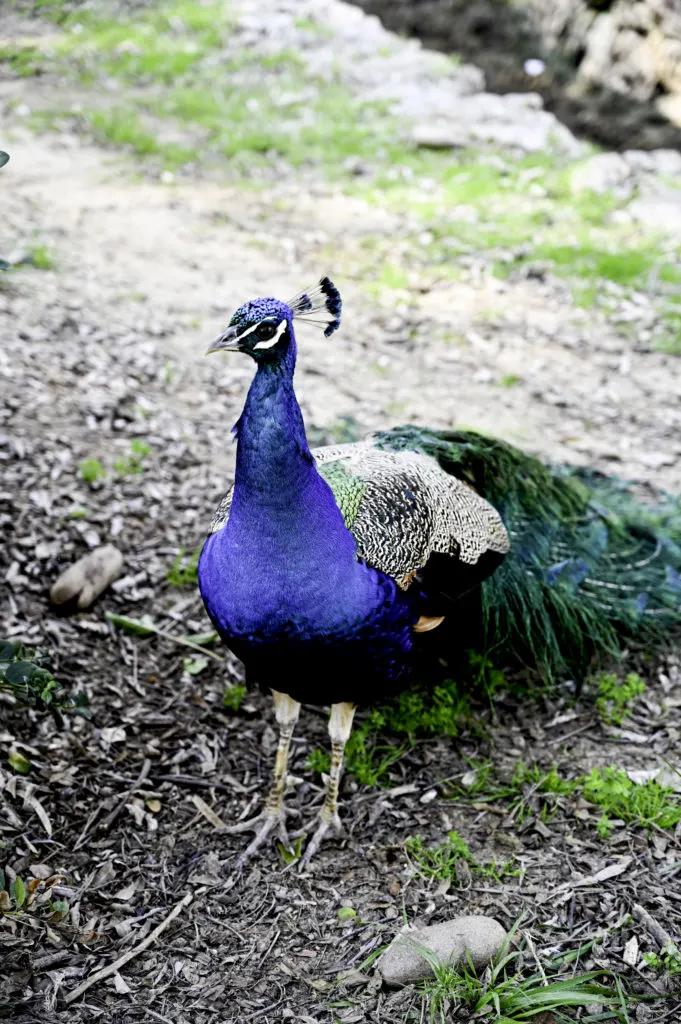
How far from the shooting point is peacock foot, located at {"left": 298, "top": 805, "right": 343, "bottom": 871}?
285 cm

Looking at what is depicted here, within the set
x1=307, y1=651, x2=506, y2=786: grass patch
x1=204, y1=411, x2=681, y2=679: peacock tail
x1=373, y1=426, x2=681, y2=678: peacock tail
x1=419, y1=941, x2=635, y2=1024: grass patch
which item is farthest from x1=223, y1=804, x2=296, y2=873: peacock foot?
x1=373, y1=426, x2=681, y2=678: peacock tail

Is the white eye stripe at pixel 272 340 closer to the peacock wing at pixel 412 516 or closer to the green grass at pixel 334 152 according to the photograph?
the peacock wing at pixel 412 516

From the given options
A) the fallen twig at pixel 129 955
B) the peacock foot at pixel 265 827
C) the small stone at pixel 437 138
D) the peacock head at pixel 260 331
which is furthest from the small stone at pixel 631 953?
the small stone at pixel 437 138

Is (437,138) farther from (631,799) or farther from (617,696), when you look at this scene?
(631,799)

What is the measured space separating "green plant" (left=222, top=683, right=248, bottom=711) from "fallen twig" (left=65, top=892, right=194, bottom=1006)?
72 centimetres

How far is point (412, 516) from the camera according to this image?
8.82 feet

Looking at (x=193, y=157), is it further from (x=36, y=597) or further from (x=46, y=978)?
(x=46, y=978)

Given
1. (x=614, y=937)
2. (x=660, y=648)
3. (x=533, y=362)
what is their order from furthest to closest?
(x=533, y=362)
(x=660, y=648)
(x=614, y=937)

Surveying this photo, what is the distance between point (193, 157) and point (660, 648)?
5.43 metres

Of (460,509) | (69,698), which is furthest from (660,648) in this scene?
(69,698)

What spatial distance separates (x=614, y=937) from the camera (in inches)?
96.6

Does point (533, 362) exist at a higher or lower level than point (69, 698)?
higher

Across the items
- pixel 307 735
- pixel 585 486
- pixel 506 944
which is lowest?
pixel 307 735

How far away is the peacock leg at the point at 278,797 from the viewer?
281 cm
